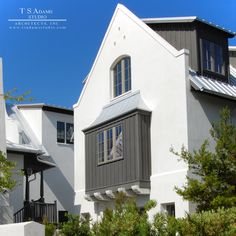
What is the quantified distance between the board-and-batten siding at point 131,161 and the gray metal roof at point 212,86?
8.15 feet

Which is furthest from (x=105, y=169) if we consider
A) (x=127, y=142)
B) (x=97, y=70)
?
(x=97, y=70)

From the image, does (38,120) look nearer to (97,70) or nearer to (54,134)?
(54,134)

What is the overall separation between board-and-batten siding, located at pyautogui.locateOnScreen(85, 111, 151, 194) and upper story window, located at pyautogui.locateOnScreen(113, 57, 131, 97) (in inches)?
77.4

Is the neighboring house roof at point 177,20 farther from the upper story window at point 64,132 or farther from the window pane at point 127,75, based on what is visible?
the upper story window at point 64,132

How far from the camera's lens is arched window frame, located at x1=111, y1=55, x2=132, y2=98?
81.2 ft

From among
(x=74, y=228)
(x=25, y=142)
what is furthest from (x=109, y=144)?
(x=25, y=142)

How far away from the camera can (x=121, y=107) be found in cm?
2400

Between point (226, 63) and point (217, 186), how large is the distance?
8.27m

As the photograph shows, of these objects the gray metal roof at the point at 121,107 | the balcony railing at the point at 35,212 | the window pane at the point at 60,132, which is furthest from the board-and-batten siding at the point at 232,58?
the balcony railing at the point at 35,212

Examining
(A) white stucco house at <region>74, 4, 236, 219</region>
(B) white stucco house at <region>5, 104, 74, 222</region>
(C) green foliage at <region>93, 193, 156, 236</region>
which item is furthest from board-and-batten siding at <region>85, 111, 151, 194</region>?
(C) green foliage at <region>93, 193, 156, 236</region>

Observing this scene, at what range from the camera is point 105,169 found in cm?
2394

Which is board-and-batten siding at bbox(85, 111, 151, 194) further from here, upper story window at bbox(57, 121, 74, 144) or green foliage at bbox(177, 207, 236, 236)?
upper story window at bbox(57, 121, 74, 144)

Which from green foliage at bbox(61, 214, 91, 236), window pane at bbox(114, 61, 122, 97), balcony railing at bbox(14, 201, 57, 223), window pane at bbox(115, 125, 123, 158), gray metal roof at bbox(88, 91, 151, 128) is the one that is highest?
window pane at bbox(114, 61, 122, 97)

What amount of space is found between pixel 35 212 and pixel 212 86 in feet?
36.1
